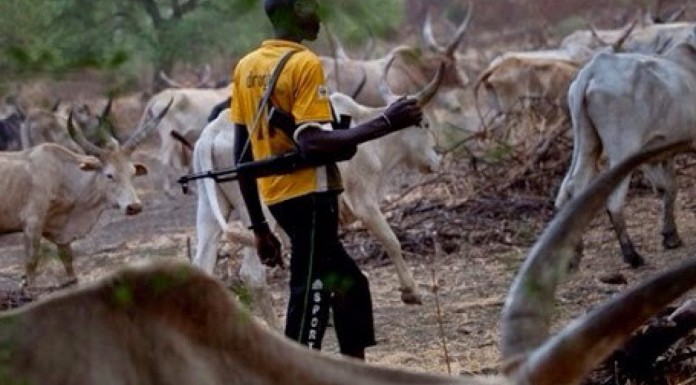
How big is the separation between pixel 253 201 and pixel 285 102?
44 cm

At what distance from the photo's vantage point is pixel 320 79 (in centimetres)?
559

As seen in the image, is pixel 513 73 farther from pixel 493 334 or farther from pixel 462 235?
pixel 493 334

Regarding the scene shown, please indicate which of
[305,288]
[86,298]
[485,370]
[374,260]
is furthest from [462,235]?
[86,298]

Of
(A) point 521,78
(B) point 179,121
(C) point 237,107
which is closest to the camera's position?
A: (C) point 237,107

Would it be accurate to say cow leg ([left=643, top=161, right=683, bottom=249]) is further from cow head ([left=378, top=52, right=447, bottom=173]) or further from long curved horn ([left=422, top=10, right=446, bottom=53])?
long curved horn ([left=422, top=10, right=446, bottom=53])

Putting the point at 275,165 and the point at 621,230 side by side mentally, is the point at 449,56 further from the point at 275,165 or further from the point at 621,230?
the point at 275,165

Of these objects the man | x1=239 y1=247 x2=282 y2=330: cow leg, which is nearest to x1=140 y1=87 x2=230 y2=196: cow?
x1=239 y1=247 x2=282 y2=330: cow leg

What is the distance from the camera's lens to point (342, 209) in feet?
31.0

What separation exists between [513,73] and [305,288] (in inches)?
442

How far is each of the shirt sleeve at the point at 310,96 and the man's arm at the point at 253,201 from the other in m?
0.36

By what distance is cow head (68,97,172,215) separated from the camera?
1182cm

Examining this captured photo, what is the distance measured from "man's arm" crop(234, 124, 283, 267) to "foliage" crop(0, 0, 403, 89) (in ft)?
2.45

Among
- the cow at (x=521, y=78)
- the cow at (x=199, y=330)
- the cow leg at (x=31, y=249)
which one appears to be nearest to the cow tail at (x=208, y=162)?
the cow leg at (x=31, y=249)

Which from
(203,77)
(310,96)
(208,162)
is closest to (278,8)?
(310,96)
